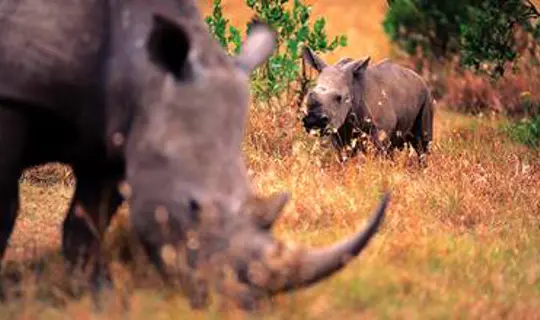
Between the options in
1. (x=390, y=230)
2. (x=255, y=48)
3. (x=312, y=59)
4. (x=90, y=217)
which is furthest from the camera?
(x=312, y=59)

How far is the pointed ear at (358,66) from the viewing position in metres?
9.66

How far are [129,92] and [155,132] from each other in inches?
12.1

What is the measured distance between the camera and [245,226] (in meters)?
4.03

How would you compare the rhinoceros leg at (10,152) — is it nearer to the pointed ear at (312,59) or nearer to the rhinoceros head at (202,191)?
the rhinoceros head at (202,191)

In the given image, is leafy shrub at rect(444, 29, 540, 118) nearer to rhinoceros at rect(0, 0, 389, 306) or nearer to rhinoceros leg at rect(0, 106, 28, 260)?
rhinoceros at rect(0, 0, 389, 306)

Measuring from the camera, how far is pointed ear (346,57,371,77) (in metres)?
9.66

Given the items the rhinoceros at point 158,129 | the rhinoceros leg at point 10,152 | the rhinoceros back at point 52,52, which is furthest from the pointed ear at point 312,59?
the rhinoceros leg at point 10,152

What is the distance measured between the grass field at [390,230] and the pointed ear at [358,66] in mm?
731

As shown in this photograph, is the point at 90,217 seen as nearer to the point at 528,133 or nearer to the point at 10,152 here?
the point at 10,152

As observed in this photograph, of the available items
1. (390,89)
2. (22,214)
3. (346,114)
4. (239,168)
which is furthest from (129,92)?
(390,89)

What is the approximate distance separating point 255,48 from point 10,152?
1.20 meters

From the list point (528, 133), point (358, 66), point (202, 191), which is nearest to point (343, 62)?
point (358, 66)

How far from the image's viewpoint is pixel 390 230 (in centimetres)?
659

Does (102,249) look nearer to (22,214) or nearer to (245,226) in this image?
(245,226)
